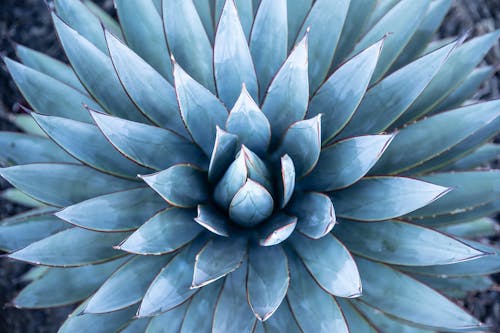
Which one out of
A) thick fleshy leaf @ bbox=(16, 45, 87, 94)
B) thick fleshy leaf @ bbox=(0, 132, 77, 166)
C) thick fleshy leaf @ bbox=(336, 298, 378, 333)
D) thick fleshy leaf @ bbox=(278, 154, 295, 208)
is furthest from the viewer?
thick fleshy leaf @ bbox=(16, 45, 87, 94)

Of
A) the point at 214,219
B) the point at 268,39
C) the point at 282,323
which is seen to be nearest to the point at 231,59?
the point at 268,39

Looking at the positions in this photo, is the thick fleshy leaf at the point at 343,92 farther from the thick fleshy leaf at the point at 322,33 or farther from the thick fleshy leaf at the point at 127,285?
the thick fleshy leaf at the point at 127,285

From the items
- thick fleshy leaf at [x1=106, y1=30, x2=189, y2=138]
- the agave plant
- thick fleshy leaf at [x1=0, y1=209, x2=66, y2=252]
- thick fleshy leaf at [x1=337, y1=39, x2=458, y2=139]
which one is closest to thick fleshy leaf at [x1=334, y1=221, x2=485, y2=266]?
→ the agave plant

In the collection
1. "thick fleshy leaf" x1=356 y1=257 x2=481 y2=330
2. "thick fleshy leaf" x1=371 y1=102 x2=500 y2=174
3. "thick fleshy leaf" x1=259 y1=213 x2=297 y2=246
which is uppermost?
"thick fleshy leaf" x1=371 y1=102 x2=500 y2=174

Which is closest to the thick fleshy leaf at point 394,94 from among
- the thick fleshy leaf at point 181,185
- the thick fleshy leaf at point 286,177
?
the thick fleshy leaf at point 286,177

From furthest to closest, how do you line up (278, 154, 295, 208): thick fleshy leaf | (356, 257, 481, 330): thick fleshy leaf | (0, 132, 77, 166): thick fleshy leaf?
1. (0, 132, 77, 166): thick fleshy leaf
2. (356, 257, 481, 330): thick fleshy leaf
3. (278, 154, 295, 208): thick fleshy leaf

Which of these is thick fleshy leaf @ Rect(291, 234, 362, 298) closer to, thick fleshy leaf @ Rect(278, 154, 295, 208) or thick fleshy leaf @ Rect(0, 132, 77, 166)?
thick fleshy leaf @ Rect(278, 154, 295, 208)
